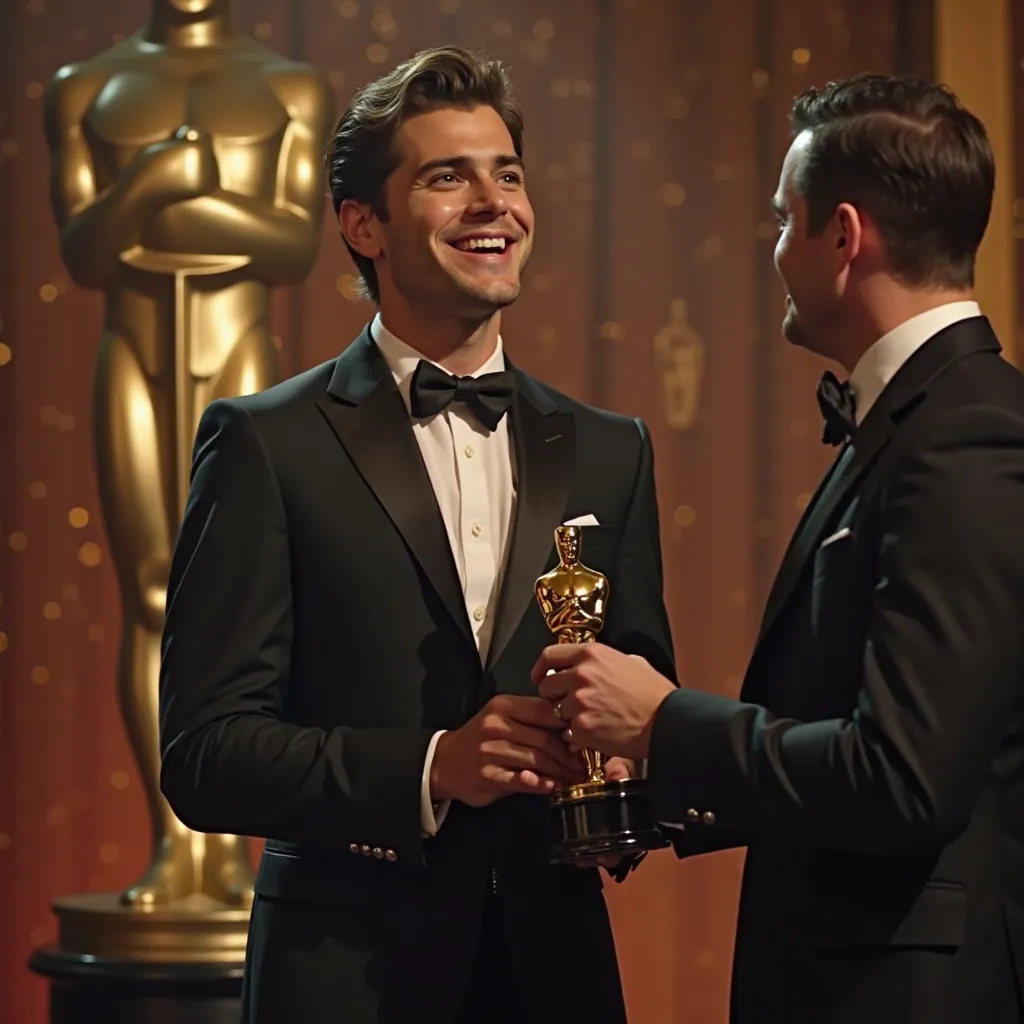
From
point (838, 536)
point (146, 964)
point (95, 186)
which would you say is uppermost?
point (95, 186)

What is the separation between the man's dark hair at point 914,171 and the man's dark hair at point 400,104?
1.77 feet

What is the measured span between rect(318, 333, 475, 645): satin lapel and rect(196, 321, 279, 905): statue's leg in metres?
1.19

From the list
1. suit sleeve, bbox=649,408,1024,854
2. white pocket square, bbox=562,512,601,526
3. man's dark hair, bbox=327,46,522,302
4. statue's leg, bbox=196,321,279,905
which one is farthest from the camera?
statue's leg, bbox=196,321,279,905

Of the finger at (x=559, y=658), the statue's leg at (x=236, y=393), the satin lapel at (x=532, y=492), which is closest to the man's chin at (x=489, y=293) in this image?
the satin lapel at (x=532, y=492)

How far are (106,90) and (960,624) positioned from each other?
226 cm

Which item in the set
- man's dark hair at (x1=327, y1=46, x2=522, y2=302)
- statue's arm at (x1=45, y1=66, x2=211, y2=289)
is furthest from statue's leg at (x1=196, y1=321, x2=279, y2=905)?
man's dark hair at (x1=327, y1=46, x2=522, y2=302)

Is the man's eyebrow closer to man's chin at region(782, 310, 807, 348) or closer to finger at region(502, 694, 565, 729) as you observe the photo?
man's chin at region(782, 310, 807, 348)

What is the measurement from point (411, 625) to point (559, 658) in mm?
247

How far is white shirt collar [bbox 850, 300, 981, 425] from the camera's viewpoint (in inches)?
66.0

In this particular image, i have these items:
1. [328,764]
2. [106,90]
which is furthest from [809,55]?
[328,764]

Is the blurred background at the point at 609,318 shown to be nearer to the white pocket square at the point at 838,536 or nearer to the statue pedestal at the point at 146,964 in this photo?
the statue pedestal at the point at 146,964

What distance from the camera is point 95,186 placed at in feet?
10.7

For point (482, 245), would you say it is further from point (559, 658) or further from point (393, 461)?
point (559, 658)

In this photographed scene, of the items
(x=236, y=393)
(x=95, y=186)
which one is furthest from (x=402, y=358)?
(x=95, y=186)
